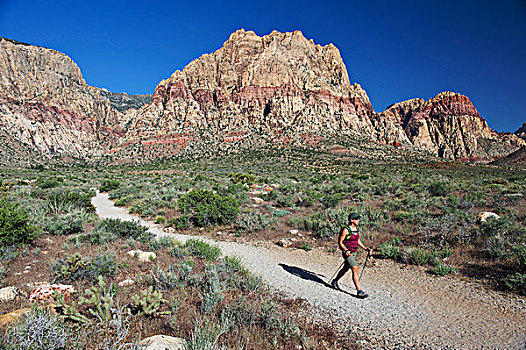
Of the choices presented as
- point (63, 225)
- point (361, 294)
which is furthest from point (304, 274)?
point (63, 225)

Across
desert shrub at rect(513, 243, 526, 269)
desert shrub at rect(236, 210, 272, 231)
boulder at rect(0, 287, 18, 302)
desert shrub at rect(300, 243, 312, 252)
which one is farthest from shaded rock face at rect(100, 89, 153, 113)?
desert shrub at rect(513, 243, 526, 269)

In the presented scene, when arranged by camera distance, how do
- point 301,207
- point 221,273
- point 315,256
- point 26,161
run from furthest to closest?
point 26,161, point 301,207, point 315,256, point 221,273

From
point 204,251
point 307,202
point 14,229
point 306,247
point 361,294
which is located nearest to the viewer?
point 361,294

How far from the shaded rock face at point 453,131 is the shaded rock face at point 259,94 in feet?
133

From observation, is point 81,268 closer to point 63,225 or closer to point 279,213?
point 63,225

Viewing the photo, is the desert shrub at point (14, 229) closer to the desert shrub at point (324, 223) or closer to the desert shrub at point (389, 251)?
the desert shrub at point (324, 223)

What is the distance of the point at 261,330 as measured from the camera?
3887mm

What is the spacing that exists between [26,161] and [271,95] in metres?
84.3

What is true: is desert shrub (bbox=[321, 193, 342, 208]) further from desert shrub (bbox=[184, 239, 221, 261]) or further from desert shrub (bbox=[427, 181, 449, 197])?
desert shrub (bbox=[184, 239, 221, 261])

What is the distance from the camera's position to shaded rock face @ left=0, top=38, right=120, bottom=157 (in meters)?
93.2

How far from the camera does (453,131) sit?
148 m

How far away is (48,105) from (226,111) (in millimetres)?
74887

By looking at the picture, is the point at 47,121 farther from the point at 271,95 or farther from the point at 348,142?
the point at 348,142

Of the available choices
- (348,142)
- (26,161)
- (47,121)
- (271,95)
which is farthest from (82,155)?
(348,142)
